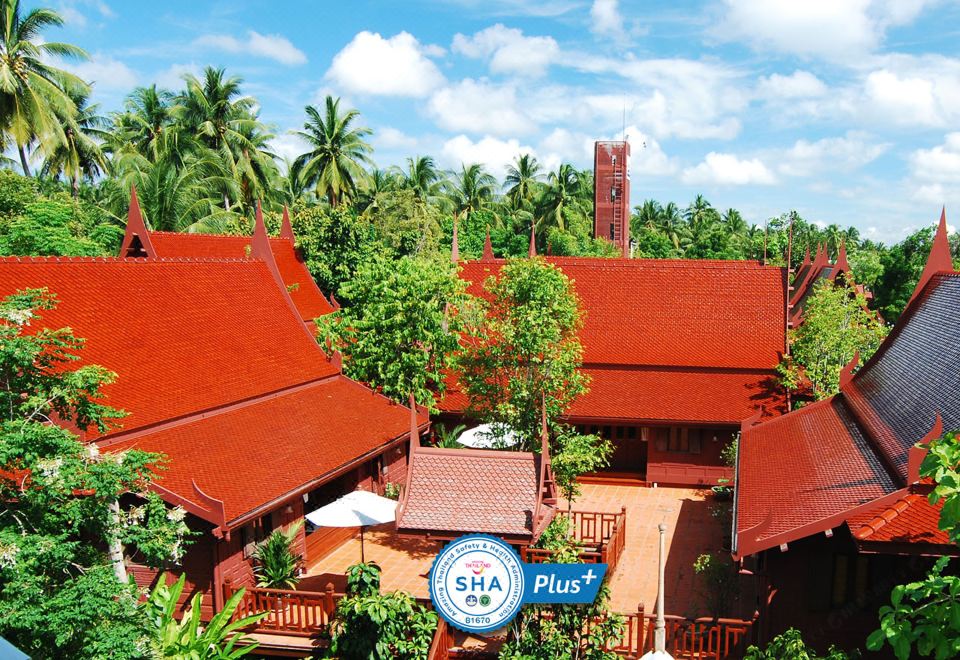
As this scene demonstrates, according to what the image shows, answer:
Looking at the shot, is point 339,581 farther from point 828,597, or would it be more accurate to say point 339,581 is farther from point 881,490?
point 881,490

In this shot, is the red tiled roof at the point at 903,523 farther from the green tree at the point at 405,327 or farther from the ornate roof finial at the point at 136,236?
the ornate roof finial at the point at 136,236

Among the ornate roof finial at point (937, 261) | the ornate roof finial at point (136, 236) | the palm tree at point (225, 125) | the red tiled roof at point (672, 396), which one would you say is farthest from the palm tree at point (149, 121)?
the ornate roof finial at point (937, 261)

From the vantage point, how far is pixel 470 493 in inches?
460

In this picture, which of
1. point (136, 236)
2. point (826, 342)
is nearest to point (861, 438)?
point (826, 342)

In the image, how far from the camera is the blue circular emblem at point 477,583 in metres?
9.23

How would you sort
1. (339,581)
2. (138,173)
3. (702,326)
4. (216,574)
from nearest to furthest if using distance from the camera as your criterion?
(216,574)
(339,581)
(702,326)
(138,173)

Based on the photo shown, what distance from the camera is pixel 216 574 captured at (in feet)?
42.1

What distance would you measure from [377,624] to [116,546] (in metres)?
3.74

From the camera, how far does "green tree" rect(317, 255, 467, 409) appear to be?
65.8 feet

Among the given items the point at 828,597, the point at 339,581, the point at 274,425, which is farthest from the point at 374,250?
the point at 828,597

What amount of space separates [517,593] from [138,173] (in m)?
33.5

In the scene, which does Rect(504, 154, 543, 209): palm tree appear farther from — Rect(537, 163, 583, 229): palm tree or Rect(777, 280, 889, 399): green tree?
Rect(777, 280, 889, 399): green tree

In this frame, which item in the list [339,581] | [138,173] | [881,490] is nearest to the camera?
[881,490]

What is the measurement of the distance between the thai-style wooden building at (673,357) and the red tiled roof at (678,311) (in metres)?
0.03
